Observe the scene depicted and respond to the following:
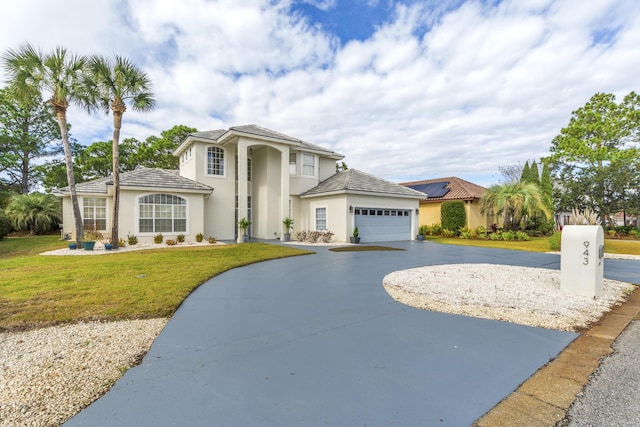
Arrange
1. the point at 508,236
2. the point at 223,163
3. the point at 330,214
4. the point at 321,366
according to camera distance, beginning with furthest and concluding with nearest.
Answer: the point at 508,236 < the point at 223,163 < the point at 330,214 < the point at 321,366

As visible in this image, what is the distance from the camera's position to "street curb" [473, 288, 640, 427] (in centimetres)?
227

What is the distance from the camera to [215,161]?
722 inches

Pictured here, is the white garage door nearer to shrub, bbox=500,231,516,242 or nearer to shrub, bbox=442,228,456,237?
shrub, bbox=442,228,456,237

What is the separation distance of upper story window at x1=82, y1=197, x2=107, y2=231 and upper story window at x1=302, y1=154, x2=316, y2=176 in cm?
1273

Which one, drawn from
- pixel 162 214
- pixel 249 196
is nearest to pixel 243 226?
pixel 249 196

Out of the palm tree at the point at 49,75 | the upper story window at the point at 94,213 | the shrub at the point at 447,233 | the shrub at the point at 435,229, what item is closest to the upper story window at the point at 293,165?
the palm tree at the point at 49,75

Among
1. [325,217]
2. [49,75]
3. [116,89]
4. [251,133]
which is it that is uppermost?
[49,75]

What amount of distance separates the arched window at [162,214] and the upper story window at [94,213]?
425 centimetres

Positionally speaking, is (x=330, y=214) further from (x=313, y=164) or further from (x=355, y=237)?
(x=313, y=164)

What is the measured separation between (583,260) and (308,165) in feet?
52.5

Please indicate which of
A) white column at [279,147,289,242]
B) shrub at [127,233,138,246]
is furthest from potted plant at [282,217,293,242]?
shrub at [127,233,138,246]

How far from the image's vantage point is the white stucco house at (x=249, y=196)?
51.4 feet

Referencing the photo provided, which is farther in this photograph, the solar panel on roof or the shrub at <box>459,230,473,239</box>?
the solar panel on roof

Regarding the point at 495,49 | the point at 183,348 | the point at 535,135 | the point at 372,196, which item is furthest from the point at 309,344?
the point at 535,135
